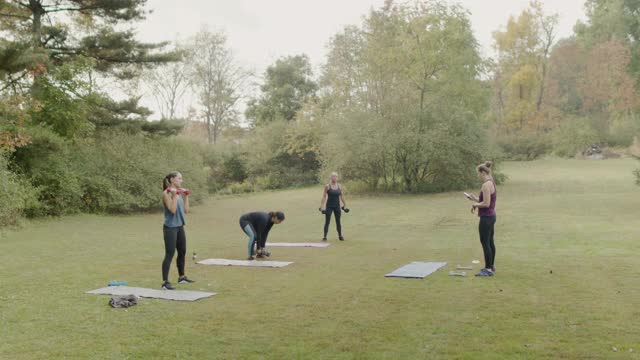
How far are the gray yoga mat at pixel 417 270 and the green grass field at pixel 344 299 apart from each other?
10.5 inches

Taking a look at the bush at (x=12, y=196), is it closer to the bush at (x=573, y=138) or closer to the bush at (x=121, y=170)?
the bush at (x=121, y=170)

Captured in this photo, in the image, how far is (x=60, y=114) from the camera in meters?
22.7

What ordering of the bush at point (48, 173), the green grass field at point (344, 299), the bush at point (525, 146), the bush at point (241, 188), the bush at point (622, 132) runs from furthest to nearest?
the bush at point (525, 146) < the bush at point (622, 132) < the bush at point (241, 188) < the bush at point (48, 173) < the green grass field at point (344, 299)

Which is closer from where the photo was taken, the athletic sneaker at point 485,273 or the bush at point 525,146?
the athletic sneaker at point 485,273

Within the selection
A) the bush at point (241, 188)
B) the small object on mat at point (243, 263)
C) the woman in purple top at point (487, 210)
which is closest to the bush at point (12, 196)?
the small object on mat at point (243, 263)

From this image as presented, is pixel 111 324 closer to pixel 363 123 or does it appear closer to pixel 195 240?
pixel 195 240

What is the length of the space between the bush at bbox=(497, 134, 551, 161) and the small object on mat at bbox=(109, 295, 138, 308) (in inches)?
2117

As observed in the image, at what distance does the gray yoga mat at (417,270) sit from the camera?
391 inches

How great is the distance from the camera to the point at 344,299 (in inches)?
324

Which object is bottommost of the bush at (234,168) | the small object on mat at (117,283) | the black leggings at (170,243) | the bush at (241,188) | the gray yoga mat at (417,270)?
the gray yoga mat at (417,270)

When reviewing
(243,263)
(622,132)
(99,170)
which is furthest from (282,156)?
(622,132)

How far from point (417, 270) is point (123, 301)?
503cm

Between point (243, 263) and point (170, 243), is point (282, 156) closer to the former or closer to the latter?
point (243, 263)

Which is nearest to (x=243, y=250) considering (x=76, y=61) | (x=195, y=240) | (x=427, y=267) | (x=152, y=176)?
(x=195, y=240)
